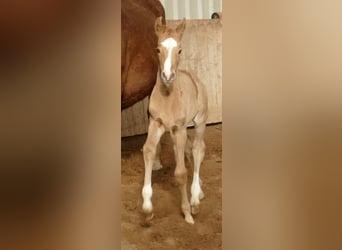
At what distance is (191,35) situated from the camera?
23.3 inches

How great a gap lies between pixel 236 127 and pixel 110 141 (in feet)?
0.52

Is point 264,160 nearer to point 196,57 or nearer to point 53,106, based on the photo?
point 196,57

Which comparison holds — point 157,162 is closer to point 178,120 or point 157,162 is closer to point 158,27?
point 178,120

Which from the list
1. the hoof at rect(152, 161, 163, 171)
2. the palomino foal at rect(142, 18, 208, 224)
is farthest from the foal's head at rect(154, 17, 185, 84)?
the hoof at rect(152, 161, 163, 171)

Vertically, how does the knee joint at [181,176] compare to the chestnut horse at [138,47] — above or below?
below

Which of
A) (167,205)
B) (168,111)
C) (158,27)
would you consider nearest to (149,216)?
(167,205)

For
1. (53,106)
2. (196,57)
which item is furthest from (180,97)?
(53,106)

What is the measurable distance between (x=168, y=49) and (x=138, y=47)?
39mm

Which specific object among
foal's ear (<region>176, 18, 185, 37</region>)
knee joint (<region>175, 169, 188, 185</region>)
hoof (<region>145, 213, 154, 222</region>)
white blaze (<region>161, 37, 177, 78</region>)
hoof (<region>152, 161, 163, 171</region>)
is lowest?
hoof (<region>145, 213, 154, 222</region>)

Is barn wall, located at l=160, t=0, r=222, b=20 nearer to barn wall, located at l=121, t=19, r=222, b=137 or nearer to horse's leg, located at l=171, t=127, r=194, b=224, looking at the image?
barn wall, located at l=121, t=19, r=222, b=137

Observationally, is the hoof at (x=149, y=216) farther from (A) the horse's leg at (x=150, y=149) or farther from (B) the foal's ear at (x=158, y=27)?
(B) the foal's ear at (x=158, y=27)

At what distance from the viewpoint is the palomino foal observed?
1.91 feet

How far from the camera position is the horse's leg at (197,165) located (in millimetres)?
588

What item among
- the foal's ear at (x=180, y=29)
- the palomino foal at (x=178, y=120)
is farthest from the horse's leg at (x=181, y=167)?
the foal's ear at (x=180, y=29)
